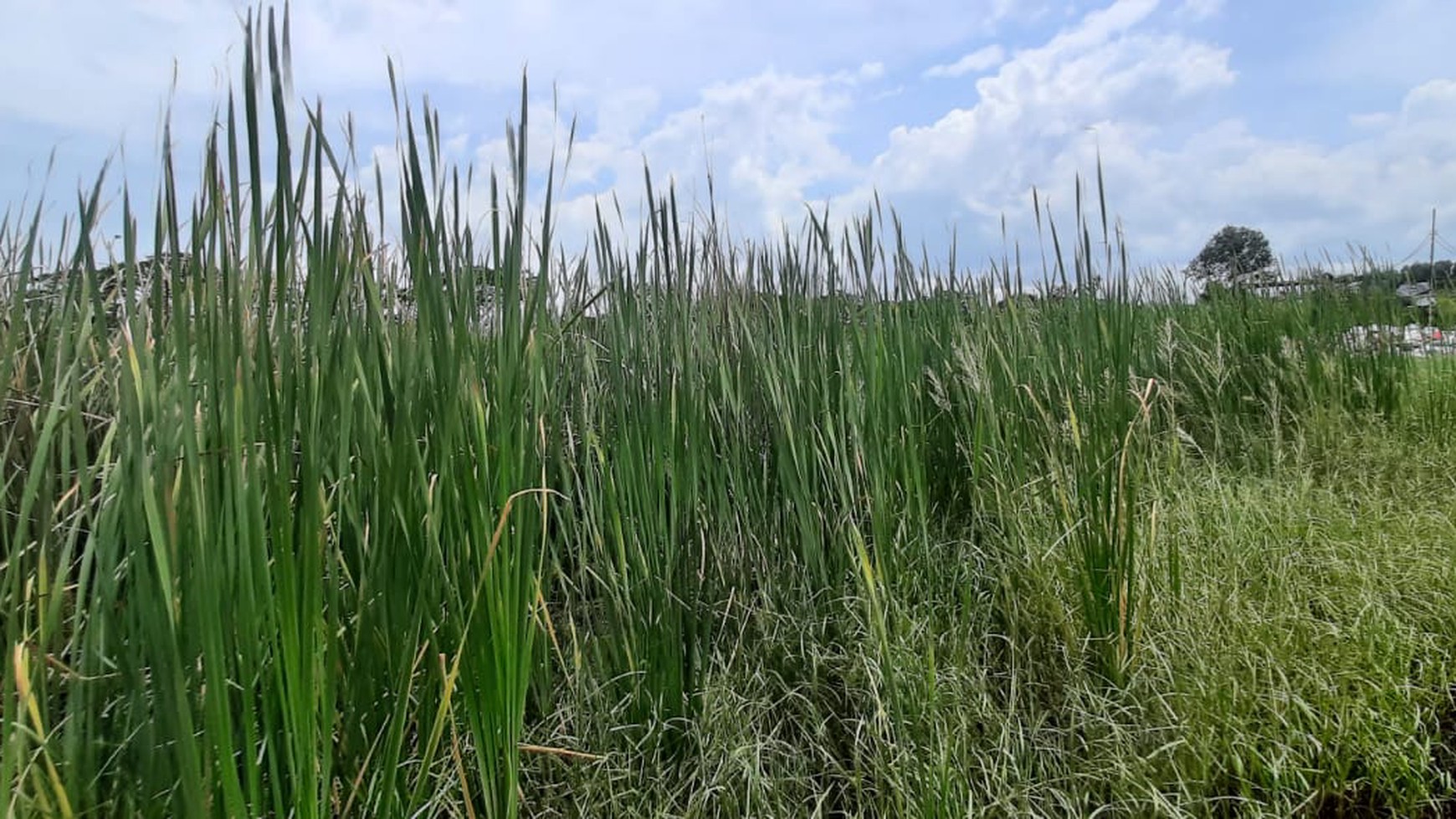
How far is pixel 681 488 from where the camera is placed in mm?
1599

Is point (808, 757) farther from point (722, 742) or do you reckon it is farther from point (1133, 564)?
point (1133, 564)

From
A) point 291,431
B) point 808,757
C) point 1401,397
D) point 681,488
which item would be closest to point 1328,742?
point 808,757

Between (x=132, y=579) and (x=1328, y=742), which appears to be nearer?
(x=132, y=579)

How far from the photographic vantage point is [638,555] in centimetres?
148

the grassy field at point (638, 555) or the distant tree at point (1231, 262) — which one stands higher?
the distant tree at point (1231, 262)

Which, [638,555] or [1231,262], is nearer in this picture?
[638,555]

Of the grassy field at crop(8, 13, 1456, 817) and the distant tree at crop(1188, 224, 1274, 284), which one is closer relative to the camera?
the grassy field at crop(8, 13, 1456, 817)

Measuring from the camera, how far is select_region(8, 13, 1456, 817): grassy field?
83 cm

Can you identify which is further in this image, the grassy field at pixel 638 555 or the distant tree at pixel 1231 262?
the distant tree at pixel 1231 262

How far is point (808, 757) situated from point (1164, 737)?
2.34ft

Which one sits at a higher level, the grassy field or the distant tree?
the distant tree

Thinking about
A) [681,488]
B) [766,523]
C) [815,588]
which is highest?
[681,488]

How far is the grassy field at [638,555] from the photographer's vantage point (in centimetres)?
83

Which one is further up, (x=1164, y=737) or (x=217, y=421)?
(x=217, y=421)
